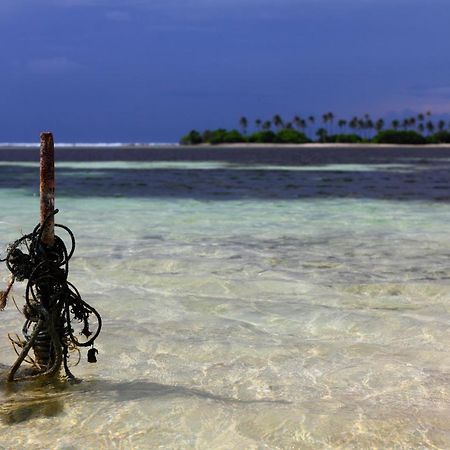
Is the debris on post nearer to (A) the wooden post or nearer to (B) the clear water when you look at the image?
(A) the wooden post

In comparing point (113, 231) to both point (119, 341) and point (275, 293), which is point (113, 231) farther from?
point (119, 341)

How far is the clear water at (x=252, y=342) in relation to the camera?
5.16m

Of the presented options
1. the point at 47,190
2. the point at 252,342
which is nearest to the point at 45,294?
the point at 47,190

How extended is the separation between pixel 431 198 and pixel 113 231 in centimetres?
1377

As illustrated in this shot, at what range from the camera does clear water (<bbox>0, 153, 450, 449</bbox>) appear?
16.9 feet

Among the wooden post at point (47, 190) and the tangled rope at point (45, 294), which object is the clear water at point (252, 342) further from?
the wooden post at point (47, 190)

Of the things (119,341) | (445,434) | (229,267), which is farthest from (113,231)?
(445,434)

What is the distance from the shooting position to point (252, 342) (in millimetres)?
7422

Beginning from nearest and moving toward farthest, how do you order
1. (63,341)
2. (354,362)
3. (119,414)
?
(119,414) → (63,341) → (354,362)

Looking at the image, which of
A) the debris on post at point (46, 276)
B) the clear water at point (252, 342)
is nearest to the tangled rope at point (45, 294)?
the debris on post at point (46, 276)

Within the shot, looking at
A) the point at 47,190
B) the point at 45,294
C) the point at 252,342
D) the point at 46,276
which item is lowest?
the point at 252,342

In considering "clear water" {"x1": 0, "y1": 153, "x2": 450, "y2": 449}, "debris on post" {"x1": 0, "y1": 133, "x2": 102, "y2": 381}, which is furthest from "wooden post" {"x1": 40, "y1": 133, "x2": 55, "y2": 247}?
"clear water" {"x1": 0, "y1": 153, "x2": 450, "y2": 449}

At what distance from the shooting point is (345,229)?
53.7ft

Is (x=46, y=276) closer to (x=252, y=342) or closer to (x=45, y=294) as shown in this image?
(x=45, y=294)
